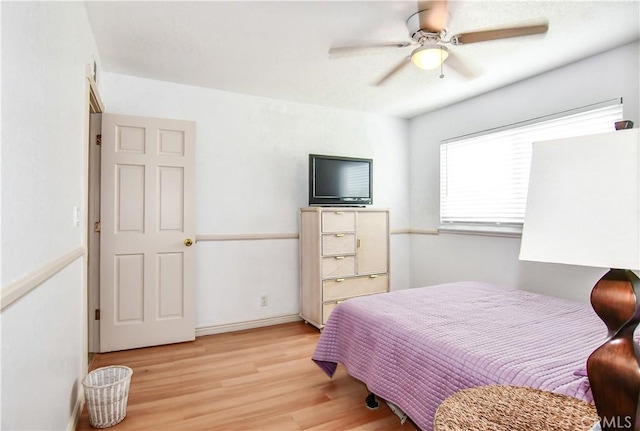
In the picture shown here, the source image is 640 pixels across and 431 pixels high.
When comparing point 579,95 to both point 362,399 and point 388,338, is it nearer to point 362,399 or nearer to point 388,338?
point 388,338

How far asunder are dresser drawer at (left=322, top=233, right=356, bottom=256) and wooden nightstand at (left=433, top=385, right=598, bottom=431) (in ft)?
7.84

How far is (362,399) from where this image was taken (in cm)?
218

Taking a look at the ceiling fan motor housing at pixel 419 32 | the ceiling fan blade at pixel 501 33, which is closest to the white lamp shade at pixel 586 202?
the ceiling fan blade at pixel 501 33

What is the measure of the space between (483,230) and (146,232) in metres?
3.27

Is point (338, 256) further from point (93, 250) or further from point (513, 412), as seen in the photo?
point (513, 412)

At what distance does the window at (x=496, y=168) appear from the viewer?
279 cm

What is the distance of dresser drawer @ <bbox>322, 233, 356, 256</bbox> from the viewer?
345 cm

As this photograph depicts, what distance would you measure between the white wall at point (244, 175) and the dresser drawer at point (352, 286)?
520 millimetres

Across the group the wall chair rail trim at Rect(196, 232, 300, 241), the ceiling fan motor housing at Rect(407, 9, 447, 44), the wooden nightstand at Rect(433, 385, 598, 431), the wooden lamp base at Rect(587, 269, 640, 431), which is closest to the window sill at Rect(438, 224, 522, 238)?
the wall chair rail trim at Rect(196, 232, 300, 241)

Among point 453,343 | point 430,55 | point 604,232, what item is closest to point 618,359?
point 604,232

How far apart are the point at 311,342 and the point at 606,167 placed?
9.30ft

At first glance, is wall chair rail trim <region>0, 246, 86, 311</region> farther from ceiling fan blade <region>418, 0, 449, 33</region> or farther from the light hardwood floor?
ceiling fan blade <region>418, 0, 449, 33</region>

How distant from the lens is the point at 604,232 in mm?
744

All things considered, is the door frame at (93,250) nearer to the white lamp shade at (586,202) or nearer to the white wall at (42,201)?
the white wall at (42,201)
